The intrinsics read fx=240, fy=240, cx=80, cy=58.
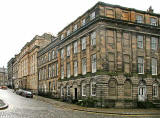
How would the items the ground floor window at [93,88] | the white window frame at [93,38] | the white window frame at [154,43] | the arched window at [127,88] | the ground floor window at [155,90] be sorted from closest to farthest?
the arched window at [127,88] → the ground floor window at [93,88] → the white window frame at [93,38] → the ground floor window at [155,90] → the white window frame at [154,43]

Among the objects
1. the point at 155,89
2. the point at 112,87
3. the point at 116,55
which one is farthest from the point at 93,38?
the point at 155,89

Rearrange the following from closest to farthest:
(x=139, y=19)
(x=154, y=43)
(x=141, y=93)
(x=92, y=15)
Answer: (x=141, y=93) → (x=92, y=15) → (x=139, y=19) → (x=154, y=43)

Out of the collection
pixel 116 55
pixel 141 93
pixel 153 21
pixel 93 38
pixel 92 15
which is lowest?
pixel 141 93

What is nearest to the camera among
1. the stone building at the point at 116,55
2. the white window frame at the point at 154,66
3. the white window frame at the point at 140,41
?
the stone building at the point at 116,55

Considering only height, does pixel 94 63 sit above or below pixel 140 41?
below

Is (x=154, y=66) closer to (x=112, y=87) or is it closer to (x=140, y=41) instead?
(x=140, y=41)

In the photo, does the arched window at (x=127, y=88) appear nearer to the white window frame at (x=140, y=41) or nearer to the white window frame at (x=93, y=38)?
the white window frame at (x=140, y=41)

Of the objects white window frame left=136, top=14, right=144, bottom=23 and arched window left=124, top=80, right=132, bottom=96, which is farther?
white window frame left=136, top=14, right=144, bottom=23

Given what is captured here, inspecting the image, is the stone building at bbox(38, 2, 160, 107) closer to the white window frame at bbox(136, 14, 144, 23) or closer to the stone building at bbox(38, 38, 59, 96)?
the white window frame at bbox(136, 14, 144, 23)

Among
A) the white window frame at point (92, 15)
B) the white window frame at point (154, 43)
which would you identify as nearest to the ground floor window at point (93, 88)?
the white window frame at point (92, 15)

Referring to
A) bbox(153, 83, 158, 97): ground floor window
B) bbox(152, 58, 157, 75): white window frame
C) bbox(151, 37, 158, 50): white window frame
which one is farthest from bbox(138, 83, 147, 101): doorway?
bbox(151, 37, 158, 50): white window frame

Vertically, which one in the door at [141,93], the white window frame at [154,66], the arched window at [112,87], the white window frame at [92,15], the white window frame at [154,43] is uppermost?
the white window frame at [92,15]

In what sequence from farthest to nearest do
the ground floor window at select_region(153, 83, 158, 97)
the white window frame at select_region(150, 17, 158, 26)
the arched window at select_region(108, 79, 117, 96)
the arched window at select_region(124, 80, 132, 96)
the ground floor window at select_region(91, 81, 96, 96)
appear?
1. the white window frame at select_region(150, 17, 158, 26)
2. the ground floor window at select_region(153, 83, 158, 97)
3. the ground floor window at select_region(91, 81, 96, 96)
4. the arched window at select_region(124, 80, 132, 96)
5. the arched window at select_region(108, 79, 117, 96)

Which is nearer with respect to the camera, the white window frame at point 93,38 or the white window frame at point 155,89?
the white window frame at point 93,38
